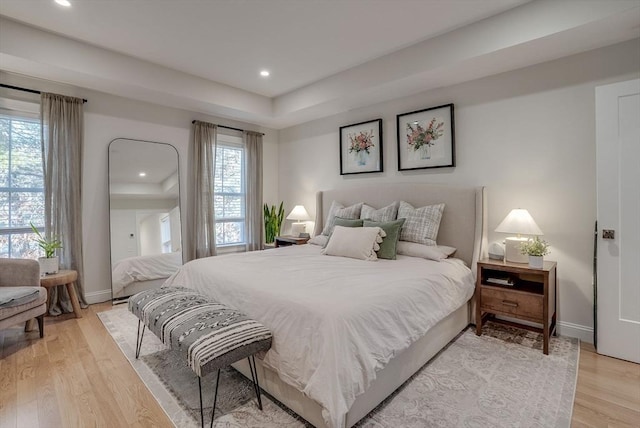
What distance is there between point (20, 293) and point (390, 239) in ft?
10.9

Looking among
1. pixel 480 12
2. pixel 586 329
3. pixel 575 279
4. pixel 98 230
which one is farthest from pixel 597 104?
pixel 98 230

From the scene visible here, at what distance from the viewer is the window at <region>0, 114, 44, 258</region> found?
331cm

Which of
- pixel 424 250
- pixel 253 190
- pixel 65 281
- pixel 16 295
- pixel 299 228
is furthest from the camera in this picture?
pixel 253 190

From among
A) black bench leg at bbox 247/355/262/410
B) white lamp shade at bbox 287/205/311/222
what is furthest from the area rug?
white lamp shade at bbox 287/205/311/222

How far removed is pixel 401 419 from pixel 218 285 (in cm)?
151

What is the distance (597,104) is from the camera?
246 cm

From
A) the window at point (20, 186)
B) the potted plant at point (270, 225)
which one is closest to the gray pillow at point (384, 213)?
the potted plant at point (270, 225)

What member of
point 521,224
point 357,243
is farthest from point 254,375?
point 521,224

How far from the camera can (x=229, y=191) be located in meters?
5.10

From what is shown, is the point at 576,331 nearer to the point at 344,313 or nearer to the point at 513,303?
the point at 513,303

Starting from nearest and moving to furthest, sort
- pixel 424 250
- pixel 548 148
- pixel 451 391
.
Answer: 1. pixel 451 391
2. pixel 548 148
3. pixel 424 250

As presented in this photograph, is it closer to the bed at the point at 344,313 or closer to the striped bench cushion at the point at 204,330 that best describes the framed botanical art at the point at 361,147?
the bed at the point at 344,313

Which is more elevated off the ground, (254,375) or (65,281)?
(65,281)

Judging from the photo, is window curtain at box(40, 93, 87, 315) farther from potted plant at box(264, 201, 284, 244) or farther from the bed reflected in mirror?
potted plant at box(264, 201, 284, 244)
